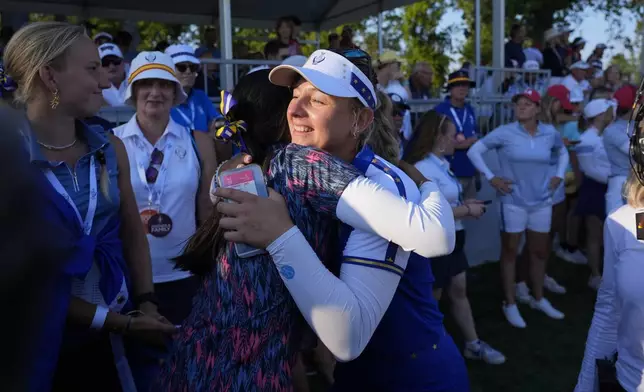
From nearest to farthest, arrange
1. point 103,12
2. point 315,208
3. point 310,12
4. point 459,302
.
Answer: point 315,208, point 459,302, point 103,12, point 310,12

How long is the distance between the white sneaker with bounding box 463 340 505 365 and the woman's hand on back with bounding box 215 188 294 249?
161 inches

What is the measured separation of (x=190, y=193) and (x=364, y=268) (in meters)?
2.13

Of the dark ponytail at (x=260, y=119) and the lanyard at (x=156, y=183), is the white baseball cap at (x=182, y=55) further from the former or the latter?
the dark ponytail at (x=260, y=119)

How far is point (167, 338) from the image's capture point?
89.9 inches

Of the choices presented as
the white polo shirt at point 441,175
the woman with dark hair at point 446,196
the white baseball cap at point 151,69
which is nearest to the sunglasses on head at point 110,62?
the white baseball cap at point 151,69

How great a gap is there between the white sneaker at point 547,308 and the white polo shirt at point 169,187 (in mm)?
4239

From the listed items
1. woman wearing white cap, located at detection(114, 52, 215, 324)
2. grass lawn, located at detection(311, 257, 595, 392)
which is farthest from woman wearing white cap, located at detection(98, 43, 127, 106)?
grass lawn, located at detection(311, 257, 595, 392)

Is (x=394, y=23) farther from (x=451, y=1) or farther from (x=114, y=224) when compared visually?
(x=114, y=224)

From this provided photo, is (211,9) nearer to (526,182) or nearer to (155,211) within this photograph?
(526,182)

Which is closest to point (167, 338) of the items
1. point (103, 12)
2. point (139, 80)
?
point (139, 80)

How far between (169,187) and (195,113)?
5.74 feet

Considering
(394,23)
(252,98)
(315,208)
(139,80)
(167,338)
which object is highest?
(394,23)

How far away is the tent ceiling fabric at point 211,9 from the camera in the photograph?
36.8ft

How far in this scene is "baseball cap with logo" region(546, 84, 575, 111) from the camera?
7502mm
